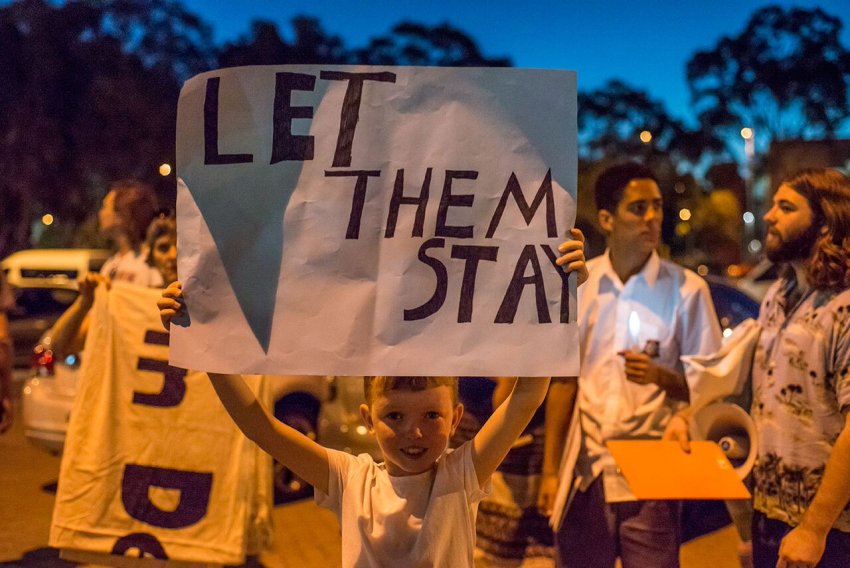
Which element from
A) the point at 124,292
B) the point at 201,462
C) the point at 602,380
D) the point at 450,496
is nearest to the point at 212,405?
the point at 201,462

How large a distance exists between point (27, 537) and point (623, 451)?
434 cm

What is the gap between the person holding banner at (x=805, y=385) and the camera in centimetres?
266

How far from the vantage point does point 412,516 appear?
2244 millimetres

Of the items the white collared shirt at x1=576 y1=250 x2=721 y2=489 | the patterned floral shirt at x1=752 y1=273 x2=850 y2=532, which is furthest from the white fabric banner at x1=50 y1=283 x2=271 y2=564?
the patterned floral shirt at x1=752 y1=273 x2=850 y2=532

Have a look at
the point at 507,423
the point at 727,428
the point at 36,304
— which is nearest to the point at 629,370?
the point at 727,428

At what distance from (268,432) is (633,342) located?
1.63m

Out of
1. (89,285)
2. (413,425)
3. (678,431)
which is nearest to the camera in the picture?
(413,425)

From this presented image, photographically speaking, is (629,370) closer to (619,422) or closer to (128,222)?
(619,422)

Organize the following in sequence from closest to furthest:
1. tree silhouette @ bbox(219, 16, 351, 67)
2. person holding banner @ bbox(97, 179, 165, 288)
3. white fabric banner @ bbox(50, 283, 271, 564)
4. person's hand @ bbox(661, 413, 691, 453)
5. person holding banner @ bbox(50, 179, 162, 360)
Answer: person's hand @ bbox(661, 413, 691, 453)
white fabric banner @ bbox(50, 283, 271, 564)
person holding banner @ bbox(50, 179, 162, 360)
person holding banner @ bbox(97, 179, 165, 288)
tree silhouette @ bbox(219, 16, 351, 67)

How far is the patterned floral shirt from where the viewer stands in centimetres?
275

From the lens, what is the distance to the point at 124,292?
13.9 feet

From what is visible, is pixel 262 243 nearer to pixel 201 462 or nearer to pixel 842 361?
pixel 842 361

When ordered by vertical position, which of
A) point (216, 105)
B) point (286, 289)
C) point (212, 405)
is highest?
point (216, 105)

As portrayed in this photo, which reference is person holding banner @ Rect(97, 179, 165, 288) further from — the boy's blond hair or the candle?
the boy's blond hair
